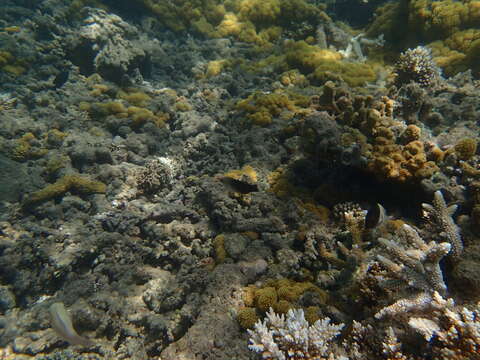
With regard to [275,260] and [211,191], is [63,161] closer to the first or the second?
[211,191]

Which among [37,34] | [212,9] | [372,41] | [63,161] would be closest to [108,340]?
[63,161]

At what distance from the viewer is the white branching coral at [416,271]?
251cm

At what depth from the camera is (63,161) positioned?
20.6 ft

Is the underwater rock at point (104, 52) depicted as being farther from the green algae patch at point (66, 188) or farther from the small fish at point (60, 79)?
the green algae patch at point (66, 188)

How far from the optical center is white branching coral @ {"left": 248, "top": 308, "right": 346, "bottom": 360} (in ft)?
8.66

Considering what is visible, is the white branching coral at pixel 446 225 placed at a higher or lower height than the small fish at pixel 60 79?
higher

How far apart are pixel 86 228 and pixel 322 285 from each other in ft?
13.3

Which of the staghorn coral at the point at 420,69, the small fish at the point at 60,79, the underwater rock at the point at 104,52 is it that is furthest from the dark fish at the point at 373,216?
the small fish at the point at 60,79

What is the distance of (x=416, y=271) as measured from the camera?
2650mm

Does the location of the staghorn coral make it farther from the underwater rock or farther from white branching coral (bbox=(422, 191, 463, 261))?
the underwater rock

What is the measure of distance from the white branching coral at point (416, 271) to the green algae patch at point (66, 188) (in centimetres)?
521

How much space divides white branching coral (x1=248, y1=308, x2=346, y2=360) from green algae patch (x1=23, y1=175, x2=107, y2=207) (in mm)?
4412

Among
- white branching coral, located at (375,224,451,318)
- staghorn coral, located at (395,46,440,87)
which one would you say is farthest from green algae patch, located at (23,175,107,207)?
staghorn coral, located at (395,46,440,87)

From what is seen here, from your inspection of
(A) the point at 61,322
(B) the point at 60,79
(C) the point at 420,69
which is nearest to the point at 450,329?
(A) the point at 61,322
